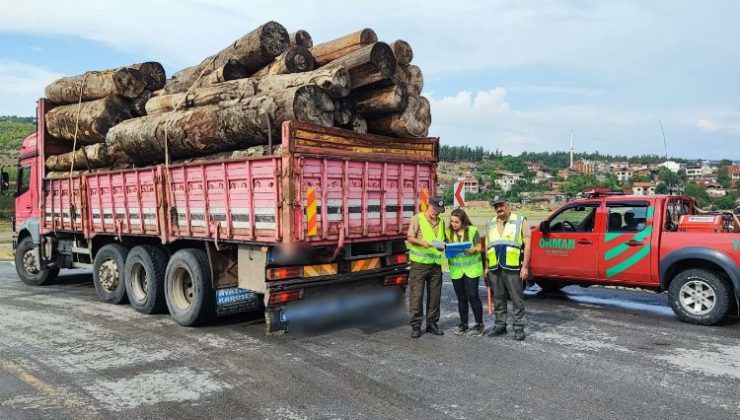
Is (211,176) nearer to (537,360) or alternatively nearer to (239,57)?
(239,57)

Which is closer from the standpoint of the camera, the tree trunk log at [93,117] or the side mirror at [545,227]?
the side mirror at [545,227]

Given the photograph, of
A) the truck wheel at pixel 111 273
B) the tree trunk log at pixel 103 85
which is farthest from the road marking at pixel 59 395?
the tree trunk log at pixel 103 85

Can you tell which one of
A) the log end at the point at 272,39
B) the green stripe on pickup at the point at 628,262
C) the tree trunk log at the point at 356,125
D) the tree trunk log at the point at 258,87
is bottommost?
the green stripe on pickup at the point at 628,262

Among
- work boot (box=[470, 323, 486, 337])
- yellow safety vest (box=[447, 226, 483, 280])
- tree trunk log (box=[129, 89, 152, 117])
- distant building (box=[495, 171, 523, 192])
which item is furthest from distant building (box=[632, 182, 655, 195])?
distant building (box=[495, 171, 523, 192])

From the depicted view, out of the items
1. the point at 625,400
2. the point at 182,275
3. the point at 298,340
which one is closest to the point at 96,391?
the point at 298,340

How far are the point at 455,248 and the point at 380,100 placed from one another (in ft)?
6.85

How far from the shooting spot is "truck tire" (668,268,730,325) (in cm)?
700

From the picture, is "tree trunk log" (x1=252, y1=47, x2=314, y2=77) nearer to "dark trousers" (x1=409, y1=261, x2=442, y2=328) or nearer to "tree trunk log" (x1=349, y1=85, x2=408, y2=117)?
"tree trunk log" (x1=349, y1=85, x2=408, y2=117)

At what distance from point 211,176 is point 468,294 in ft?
11.2

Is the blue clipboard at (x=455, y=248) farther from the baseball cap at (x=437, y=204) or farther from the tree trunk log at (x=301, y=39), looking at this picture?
the tree trunk log at (x=301, y=39)

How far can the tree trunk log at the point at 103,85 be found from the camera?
9.85 metres

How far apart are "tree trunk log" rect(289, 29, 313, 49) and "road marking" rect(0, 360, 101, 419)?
545 centimetres

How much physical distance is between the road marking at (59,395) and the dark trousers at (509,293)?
167 inches

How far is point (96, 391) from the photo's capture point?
4859 mm
